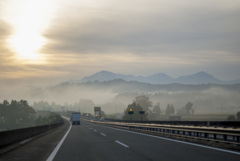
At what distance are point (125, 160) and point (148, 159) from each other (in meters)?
0.78

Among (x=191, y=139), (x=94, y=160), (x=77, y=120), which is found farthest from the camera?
(x=77, y=120)

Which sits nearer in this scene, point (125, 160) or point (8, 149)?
point (125, 160)

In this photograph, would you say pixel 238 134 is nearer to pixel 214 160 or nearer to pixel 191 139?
pixel 214 160

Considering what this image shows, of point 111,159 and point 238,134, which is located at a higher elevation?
point 238,134

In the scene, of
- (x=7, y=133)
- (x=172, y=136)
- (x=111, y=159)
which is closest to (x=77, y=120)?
(x=172, y=136)

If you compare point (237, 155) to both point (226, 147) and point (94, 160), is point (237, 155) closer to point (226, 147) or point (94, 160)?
point (226, 147)

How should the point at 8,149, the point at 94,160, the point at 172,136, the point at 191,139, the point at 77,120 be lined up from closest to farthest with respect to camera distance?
1. the point at 94,160
2. the point at 8,149
3. the point at 191,139
4. the point at 172,136
5. the point at 77,120

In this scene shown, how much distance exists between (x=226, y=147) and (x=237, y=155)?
2.59 m

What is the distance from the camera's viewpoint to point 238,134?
12172mm

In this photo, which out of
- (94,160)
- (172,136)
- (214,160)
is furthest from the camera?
(172,136)

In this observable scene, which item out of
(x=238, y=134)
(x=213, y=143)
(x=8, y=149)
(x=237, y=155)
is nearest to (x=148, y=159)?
(x=237, y=155)

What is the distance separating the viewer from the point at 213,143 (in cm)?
1424

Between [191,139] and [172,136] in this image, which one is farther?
[172,136]

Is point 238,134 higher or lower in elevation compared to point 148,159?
higher
